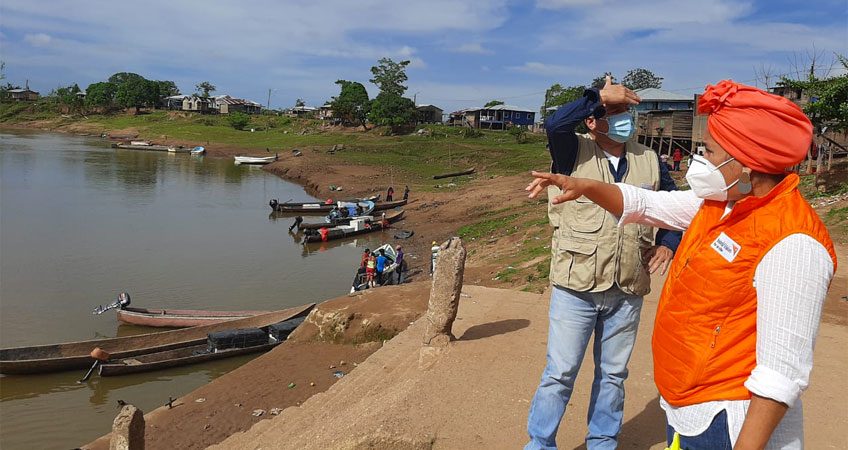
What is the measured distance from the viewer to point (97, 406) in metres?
10.1

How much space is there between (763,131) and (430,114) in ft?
232

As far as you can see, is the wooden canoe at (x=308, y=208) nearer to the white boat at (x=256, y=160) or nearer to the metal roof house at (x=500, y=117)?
the white boat at (x=256, y=160)

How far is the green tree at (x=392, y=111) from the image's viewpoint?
57.2 metres

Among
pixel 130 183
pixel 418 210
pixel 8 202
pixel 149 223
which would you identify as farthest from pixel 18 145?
pixel 418 210

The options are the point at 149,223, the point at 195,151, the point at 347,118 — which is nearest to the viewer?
the point at 149,223

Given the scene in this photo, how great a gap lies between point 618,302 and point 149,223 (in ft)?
84.7

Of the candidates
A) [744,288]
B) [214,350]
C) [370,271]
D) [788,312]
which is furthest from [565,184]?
[370,271]

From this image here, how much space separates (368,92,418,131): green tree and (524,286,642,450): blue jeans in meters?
54.3

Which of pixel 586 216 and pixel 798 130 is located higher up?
pixel 798 130

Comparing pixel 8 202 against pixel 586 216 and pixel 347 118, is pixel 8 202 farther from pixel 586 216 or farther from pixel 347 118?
pixel 347 118

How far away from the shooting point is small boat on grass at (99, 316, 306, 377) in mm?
10789

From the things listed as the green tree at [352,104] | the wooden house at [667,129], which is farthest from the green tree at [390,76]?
the wooden house at [667,129]

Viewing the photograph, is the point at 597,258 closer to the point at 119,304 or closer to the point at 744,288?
the point at 744,288

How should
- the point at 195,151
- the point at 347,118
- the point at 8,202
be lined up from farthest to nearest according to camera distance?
the point at 347,118 → the point at 195,151 → the point at 8,202
